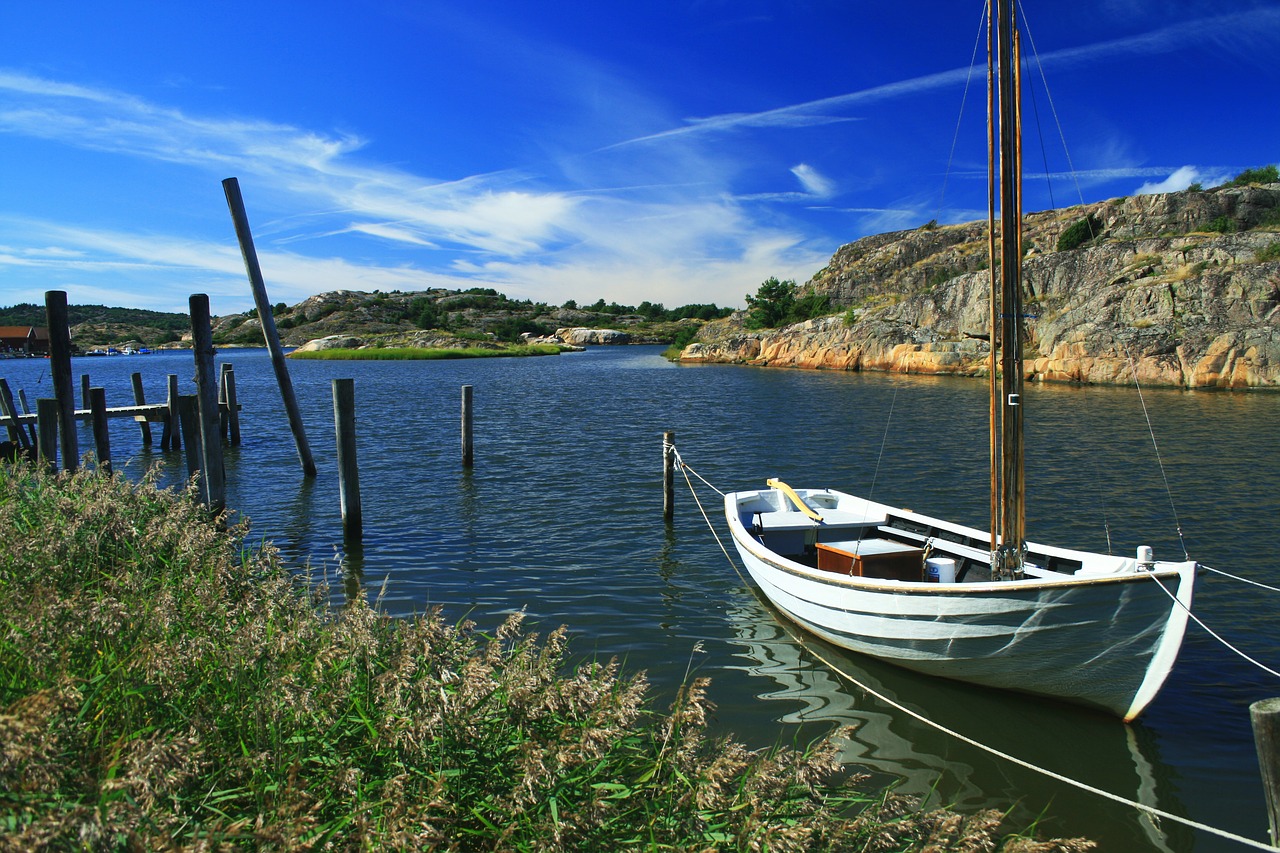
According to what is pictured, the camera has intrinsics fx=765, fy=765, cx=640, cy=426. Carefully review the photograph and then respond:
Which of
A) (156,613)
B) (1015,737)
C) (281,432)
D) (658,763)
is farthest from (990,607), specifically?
(281,432)

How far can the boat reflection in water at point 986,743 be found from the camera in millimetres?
5953

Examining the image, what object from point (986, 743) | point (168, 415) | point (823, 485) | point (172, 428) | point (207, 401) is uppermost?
point (207, 401)

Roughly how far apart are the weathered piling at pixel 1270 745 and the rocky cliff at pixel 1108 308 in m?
36.5

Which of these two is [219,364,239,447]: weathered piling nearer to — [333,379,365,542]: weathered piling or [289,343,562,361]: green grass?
[333,379,365,542]: weathered piling

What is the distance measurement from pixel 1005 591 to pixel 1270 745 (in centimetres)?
300

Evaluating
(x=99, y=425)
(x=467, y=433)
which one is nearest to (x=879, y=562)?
(x=467, y=433)

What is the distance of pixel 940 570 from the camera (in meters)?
9.35

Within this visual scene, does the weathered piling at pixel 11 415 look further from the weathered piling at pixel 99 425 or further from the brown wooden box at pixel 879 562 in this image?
the brown wooden box at pixel 879 562

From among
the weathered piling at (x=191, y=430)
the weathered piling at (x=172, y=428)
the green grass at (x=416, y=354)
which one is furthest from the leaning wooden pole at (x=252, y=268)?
the green grass at (x=416, y=354)

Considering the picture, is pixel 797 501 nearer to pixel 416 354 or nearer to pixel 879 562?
pixel 879 562

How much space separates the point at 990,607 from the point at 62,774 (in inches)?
272

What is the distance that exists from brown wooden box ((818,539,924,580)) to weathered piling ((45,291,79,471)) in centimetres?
1208

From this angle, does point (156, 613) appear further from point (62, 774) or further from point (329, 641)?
point (62, 774)

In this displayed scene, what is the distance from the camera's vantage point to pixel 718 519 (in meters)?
15.2
